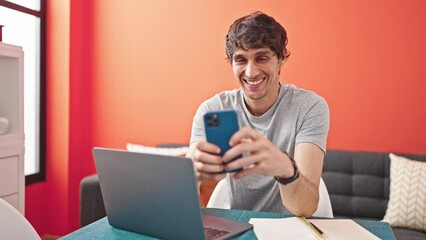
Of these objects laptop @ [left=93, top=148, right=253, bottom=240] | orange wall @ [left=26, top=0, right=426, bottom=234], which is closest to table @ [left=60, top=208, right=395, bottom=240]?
laptop @ [left=93, top=148, right=253, bottom=240]

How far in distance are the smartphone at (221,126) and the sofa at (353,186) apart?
191 cm

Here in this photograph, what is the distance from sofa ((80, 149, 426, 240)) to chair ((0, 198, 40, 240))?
5.06 feet

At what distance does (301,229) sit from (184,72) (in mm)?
2385

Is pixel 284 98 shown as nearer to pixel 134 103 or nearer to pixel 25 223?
pixel 25 223

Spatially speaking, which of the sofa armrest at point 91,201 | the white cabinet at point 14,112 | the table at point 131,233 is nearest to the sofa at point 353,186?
the sofa armrest at point 91,201

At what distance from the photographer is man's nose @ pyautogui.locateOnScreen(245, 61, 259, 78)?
5.53ft

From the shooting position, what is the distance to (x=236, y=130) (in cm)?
108

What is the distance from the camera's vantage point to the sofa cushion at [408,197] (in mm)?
2566

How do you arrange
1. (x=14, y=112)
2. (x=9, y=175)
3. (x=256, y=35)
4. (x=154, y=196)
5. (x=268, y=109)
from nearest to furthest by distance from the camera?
(x=154, y=196) < (x=256, y=35) < (x=268, y=109) < (x=9, y=175) < (x=14, y=112)

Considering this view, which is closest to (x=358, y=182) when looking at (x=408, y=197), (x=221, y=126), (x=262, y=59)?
(x=408, y=197)

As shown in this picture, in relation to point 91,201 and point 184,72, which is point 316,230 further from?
point 184,72

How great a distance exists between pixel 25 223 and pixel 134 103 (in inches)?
89.5

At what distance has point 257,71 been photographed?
1688 millimetres

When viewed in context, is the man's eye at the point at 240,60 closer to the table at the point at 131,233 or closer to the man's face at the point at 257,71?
the man's face at the point at 257,71
